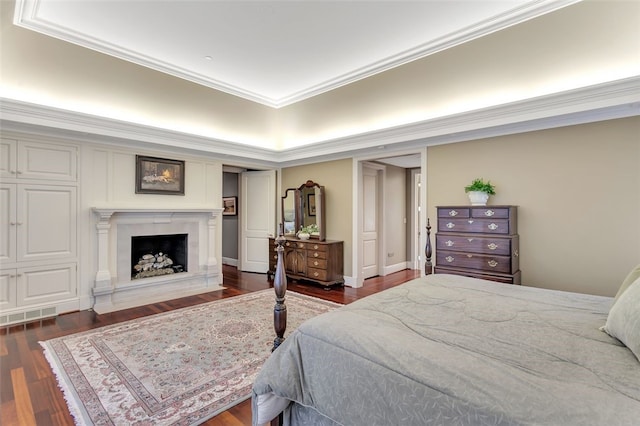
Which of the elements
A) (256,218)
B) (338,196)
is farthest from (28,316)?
(338,196)

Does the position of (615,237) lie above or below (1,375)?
above

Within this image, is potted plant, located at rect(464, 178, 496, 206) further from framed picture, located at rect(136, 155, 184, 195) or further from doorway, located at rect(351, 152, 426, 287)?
framed picture, located at rect(136, 155, 184, 195)

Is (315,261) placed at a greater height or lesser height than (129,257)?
lesser

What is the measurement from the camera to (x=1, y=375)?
A: 246 centimetres

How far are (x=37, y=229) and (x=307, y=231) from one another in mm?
3893

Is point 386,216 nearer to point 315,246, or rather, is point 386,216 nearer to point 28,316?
point 315,246

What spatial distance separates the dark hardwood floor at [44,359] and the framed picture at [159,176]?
1757mm

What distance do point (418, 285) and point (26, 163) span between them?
4.71m

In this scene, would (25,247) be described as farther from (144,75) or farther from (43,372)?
(144,75)

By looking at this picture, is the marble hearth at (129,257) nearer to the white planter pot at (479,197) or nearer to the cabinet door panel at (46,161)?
the cabinet door panel at (46,161)

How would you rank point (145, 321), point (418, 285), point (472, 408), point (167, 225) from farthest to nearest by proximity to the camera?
point (167, 225) < point (145, 321) < point (418, 285) < point (472, 408)

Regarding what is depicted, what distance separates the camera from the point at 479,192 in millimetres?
3744

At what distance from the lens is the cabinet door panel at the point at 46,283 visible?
12.5 ft

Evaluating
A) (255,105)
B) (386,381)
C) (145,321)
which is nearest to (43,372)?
(145,321)
